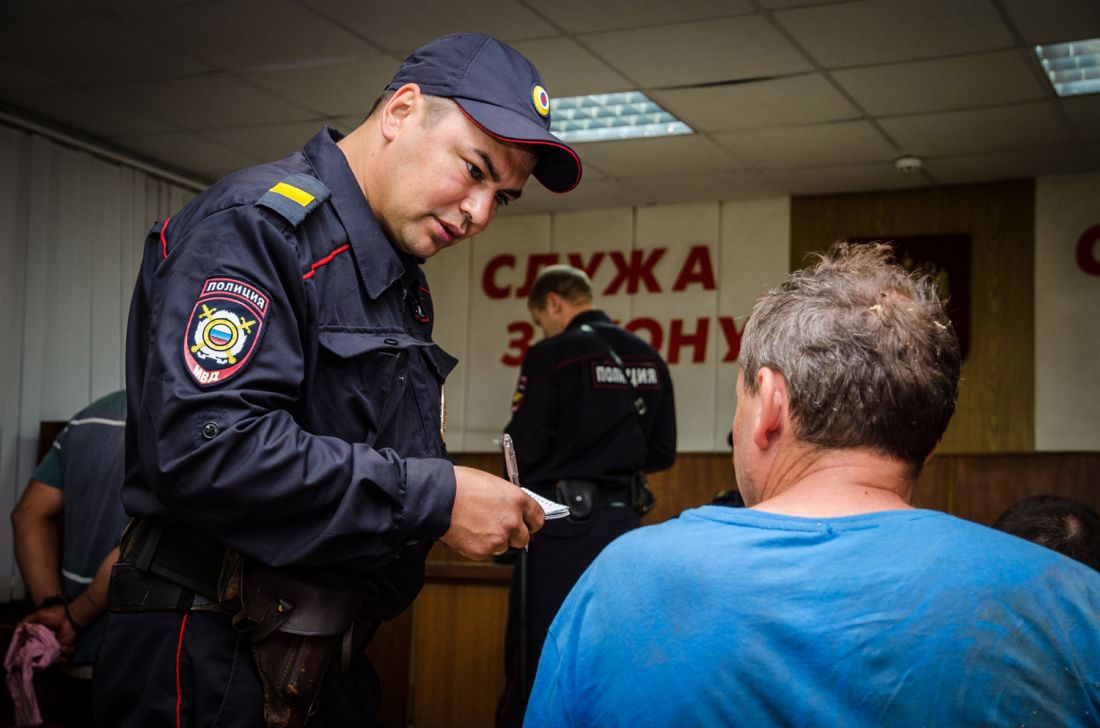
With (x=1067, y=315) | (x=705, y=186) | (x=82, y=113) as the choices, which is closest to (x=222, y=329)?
(x=82, y=113)

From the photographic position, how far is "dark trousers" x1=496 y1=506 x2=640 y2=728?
4.10 metres

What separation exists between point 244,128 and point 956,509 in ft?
13.6

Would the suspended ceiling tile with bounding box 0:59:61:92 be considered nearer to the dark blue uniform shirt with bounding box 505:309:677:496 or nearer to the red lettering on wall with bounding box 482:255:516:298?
the dark blue uniform shirt with bounding box 505:309:677:496

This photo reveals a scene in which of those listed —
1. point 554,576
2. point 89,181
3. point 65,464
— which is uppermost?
point 89,181

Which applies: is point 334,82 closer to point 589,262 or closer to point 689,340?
point 589,262

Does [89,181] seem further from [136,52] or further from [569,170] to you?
[569,170]

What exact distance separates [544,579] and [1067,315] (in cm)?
399

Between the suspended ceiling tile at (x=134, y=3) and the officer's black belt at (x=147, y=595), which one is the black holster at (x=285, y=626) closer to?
the officer's black belt at (x=147, y=595)

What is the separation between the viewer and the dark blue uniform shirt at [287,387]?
1.29 m

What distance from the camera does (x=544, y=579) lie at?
413cm

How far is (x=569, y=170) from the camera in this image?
1745mm

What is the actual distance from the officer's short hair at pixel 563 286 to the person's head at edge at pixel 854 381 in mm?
3520

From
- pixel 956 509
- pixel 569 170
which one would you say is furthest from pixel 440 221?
pixel 956 509

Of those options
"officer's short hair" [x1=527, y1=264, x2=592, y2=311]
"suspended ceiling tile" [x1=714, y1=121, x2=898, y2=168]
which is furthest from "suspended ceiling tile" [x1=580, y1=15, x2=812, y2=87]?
"officer's short hair" [x1=527, y1=264, x2=592, y2=311]
